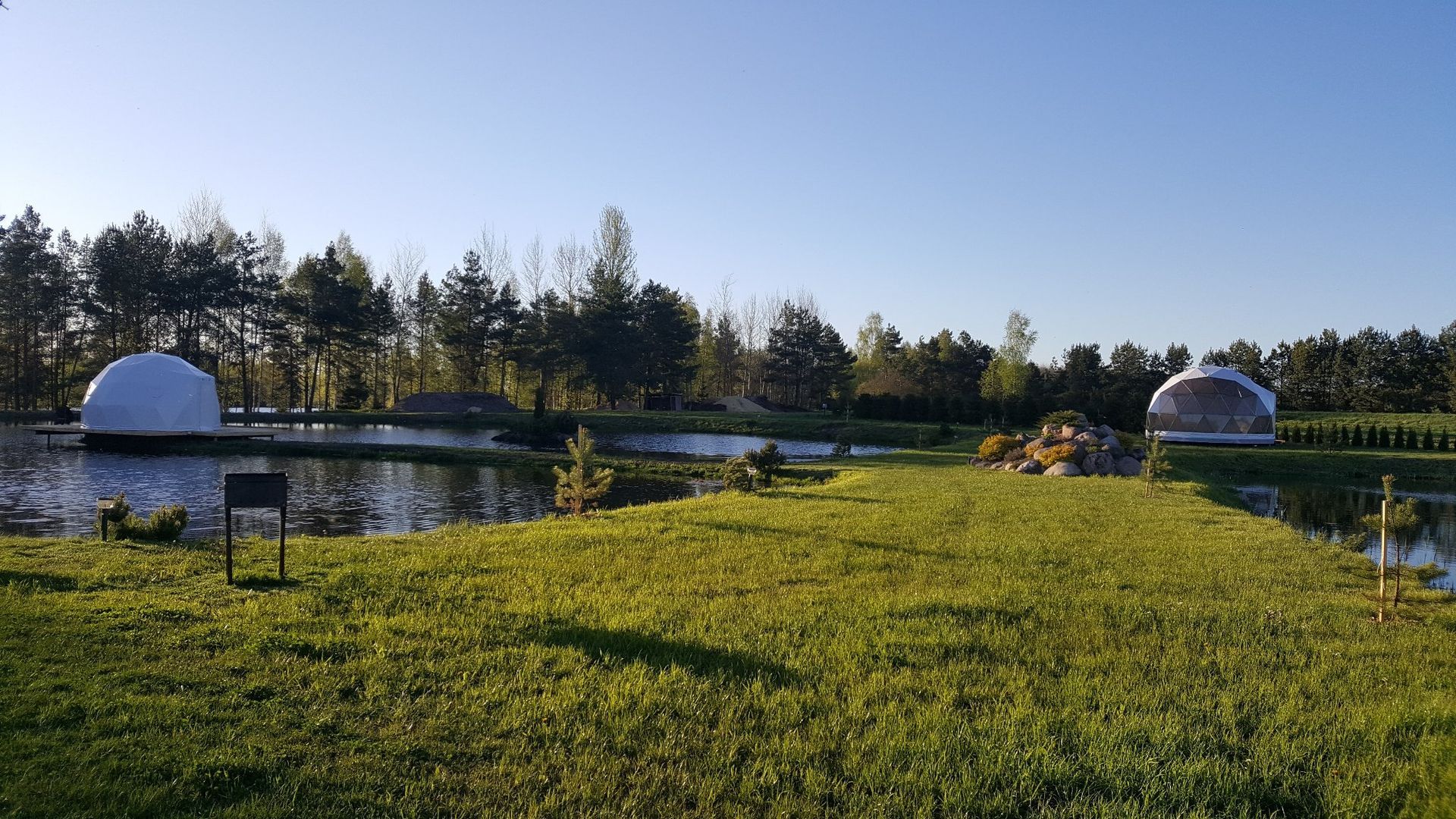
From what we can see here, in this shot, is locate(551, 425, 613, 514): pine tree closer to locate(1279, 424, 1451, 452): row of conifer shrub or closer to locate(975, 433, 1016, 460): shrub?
locate(975, 433, 1016, 460): shrub

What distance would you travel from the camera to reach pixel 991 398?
56.7 meters

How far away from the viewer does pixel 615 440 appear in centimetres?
4575

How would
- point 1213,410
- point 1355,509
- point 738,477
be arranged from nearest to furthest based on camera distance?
point 738,477, point 1355,509, point 1213,410

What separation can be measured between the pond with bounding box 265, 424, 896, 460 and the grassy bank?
4.85 feet

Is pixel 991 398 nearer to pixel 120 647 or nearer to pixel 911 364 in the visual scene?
pixel 911 364

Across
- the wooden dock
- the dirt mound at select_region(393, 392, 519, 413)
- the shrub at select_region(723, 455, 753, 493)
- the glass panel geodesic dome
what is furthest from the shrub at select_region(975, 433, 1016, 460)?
the dirt mound at select_region(393, 392, 519, 413)

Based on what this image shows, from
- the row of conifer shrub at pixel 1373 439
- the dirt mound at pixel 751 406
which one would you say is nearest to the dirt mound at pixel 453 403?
the dirt mound at pixel 751 406

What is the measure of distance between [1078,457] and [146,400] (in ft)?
137

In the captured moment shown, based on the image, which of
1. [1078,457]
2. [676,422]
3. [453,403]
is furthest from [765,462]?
[453,403]

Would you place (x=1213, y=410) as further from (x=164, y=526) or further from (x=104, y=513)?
(x=104, y=513)

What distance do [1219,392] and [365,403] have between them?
6697 cm

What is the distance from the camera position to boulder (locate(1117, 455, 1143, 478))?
2316 centimetres

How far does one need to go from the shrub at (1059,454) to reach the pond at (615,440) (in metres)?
11.3

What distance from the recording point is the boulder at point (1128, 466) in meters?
23.2
